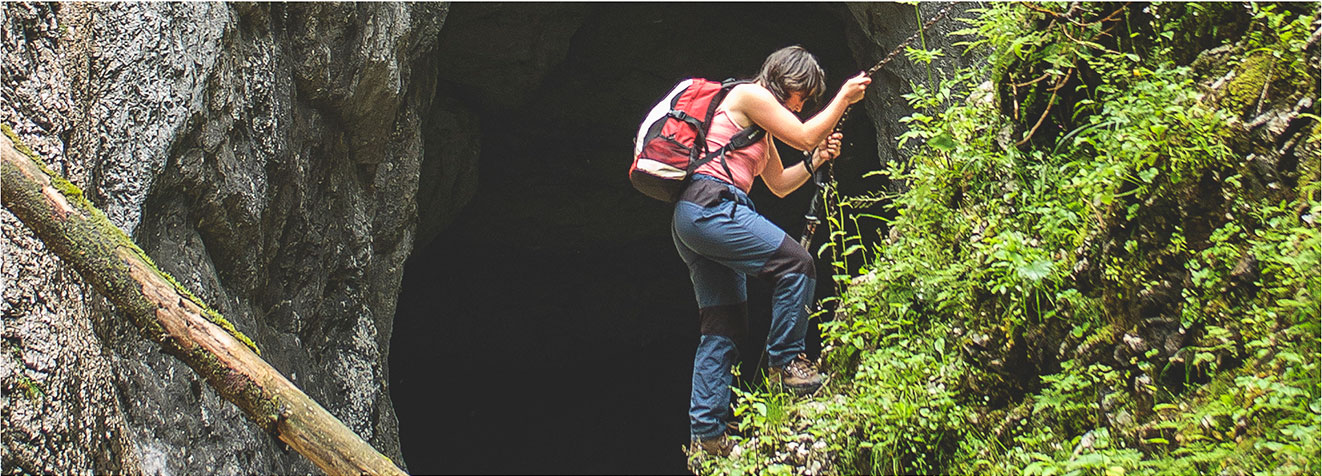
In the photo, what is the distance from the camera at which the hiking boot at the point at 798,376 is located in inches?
166

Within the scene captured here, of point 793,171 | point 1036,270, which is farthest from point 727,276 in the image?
point 1036,270

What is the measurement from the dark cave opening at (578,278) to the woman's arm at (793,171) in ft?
15.7

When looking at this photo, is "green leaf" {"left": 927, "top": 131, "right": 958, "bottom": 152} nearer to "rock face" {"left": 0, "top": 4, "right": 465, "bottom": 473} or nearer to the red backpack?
the red backpack

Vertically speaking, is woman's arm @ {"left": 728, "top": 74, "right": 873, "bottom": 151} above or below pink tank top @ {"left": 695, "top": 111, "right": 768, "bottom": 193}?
above

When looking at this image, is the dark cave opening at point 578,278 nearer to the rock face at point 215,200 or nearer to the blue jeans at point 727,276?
the rock face at point 215,200

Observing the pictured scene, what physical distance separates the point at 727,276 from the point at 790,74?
2.92 ft

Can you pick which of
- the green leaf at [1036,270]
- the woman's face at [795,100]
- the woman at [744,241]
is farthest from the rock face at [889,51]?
the green leaf at [1036,270]

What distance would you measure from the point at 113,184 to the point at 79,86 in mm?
311

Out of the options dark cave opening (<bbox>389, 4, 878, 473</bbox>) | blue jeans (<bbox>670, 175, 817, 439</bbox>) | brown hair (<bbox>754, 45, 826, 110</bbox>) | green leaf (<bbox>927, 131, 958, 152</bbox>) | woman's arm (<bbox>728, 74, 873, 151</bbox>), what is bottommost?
dark cave opening (<bbox>389, 4, 878, 473</bbox>)

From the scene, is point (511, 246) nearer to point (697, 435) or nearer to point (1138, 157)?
point (697, 435)

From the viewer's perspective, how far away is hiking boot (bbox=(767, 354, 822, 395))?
4215 mm

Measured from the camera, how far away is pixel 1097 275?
3.21 metres

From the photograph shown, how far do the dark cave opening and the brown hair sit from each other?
4.96 m

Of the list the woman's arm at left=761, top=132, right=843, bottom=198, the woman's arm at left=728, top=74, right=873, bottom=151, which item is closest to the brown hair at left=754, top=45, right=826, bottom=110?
the woman's arm at left=728, top=74, right=873, bottom=151
